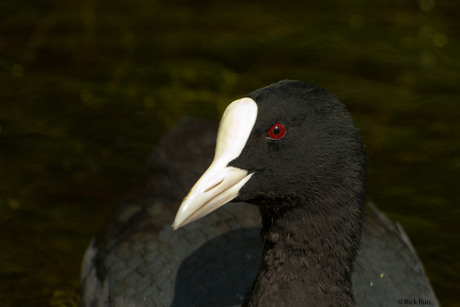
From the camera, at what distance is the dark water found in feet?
18.1

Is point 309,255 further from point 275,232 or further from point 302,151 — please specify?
point 302,151

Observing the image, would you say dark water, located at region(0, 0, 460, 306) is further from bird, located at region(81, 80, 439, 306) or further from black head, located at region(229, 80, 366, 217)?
black head, located at region(229, 80, 366, 217)

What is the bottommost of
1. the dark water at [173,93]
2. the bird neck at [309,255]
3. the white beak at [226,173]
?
the dark water at [173,93]

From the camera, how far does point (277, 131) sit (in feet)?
11.1

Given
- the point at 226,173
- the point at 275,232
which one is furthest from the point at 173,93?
the point at 226,173

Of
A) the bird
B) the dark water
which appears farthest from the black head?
the dark water

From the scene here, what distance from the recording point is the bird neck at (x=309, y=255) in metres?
3.51

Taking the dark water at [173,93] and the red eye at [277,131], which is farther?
the dark water at [173,93]

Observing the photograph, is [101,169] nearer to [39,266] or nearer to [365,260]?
[39,266]

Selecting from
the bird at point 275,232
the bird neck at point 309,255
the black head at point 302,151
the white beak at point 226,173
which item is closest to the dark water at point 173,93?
the bird at point 275,232

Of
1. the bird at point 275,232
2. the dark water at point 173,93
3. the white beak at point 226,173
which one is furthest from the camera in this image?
the dark water at point 173,93

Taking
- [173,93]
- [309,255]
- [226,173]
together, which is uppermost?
[226,173]

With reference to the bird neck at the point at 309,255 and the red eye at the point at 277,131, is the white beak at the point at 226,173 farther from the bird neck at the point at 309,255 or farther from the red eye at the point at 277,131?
the bird neck at the point at 309,255

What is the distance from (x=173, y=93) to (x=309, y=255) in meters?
3.67
